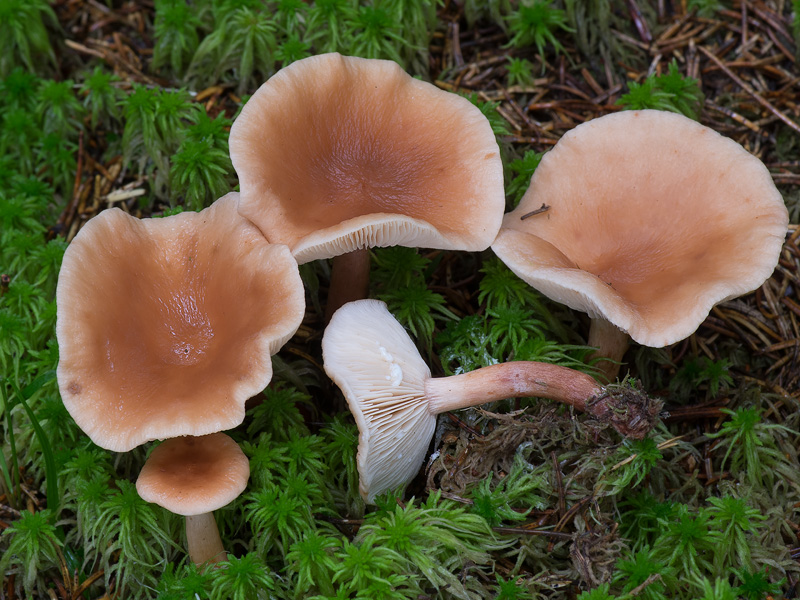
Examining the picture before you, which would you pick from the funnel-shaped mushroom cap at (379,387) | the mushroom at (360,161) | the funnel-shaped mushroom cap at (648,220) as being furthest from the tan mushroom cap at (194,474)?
the funnel-shaped mushroom cap at (648,220)

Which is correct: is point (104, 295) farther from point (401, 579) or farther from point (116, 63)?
point (116, 63)

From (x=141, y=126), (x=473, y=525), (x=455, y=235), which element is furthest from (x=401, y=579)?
(x=141, y=126)

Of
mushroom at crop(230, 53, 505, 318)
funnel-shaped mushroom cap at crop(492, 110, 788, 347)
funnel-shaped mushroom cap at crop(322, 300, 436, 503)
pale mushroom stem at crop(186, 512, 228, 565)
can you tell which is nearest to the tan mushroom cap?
pale mushroom stem at crop(186, 512, 228, 565)

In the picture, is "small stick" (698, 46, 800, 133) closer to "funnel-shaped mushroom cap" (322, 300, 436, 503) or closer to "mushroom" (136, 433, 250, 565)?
"funnel-shaped mushroom cap" (322, 300, 436, 503)

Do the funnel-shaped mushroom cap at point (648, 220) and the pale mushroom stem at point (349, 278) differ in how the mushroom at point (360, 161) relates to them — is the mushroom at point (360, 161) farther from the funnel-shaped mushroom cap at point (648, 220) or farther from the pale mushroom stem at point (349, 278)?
the funnel-shaped mushroom cap at point (648, 220)

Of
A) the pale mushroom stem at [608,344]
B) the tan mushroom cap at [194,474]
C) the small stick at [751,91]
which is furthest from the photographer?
the small stick at [751,91]

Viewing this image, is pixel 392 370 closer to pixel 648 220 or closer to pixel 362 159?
pixel 362 159
